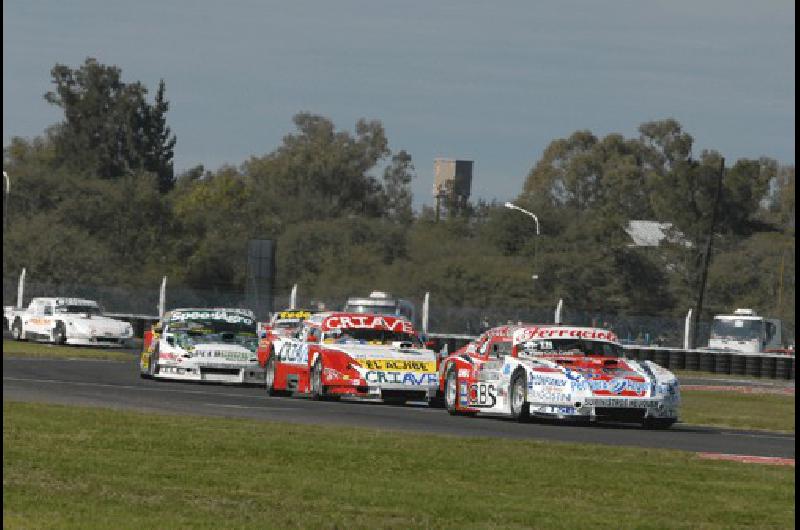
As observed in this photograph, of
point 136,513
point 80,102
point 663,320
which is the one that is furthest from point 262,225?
point 136,513

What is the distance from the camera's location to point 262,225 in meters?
117

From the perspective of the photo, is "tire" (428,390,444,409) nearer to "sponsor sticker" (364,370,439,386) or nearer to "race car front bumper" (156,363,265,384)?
"sponsor sticker" (364,370,439,386)

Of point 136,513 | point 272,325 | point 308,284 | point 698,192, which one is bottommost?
point 136,513

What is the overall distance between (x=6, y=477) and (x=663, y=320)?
4430cm

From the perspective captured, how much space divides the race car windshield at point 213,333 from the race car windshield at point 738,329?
99.5 ft

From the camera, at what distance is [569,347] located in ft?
82.1

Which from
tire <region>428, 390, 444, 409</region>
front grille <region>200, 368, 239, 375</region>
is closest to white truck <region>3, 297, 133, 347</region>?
front grille <region>200, 368, 239, 375</region>

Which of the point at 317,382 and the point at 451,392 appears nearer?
the point at 451,392

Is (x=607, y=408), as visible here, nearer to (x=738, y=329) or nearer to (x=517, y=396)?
(x=517, y=396)

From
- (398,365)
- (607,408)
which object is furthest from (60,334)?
(607,408)

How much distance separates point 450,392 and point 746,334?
37433mm

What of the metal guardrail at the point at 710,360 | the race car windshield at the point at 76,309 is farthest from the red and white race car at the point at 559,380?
the race car windshield at the point at 76,309

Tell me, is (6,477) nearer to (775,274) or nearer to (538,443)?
(538,443)

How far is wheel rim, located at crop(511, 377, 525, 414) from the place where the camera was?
24.1m
